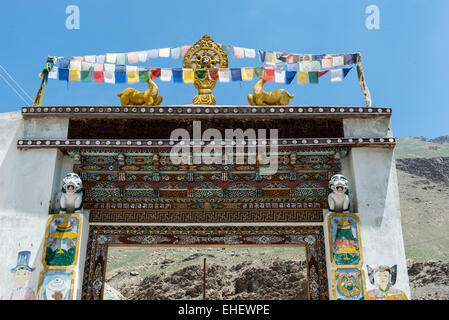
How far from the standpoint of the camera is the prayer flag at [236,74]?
1093 cm

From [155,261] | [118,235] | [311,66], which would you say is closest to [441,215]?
[155,261]

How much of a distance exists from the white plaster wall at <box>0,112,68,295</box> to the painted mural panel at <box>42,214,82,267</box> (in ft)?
0.39

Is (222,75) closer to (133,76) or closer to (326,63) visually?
(133,76)

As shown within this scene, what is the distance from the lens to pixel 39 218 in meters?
8.80

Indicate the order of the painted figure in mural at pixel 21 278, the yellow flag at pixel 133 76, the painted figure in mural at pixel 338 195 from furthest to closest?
the yellow flag at pixel 133 76 < the painted figure in mural at pixel 338 195 < the painted figure in mural at pixel 21 278

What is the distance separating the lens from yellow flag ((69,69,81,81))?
10879 millimetres

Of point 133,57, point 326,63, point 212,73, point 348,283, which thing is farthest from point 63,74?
point 348,283

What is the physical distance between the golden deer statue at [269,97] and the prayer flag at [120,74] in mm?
2779

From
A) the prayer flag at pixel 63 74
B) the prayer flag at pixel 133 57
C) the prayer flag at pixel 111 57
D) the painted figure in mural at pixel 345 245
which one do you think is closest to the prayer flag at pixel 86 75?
the prayer flag at pixel 63 74

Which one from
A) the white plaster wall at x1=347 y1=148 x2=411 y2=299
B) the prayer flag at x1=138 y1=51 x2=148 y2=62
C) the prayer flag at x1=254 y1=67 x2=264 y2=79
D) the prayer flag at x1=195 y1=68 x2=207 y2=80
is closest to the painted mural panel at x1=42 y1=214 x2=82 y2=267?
the prayer flag at x1=195 y1=68 x2=207 y2=80

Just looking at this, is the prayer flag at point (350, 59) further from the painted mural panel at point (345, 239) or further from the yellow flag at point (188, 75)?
the painted mural panel at point (345, 239)
